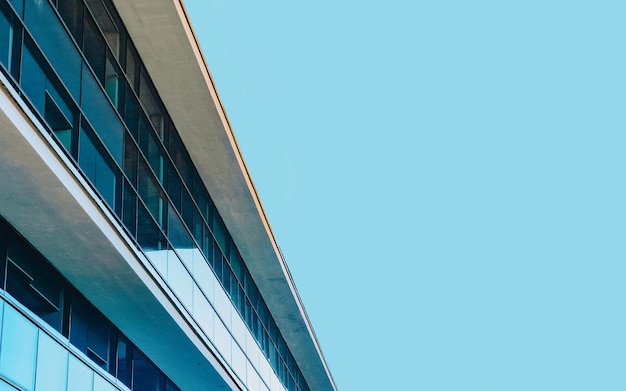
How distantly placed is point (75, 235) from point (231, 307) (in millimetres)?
12093

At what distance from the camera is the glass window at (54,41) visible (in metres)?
15.7

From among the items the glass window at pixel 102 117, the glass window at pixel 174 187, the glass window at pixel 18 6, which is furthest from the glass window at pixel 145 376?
the glass window at pixel 18 6

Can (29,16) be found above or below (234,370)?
above

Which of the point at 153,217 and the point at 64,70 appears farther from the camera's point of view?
the point at 153,217

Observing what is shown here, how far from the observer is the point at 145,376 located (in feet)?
72.2

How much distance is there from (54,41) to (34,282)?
4.46 meters

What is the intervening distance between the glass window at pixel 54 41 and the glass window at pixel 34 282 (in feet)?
10.4

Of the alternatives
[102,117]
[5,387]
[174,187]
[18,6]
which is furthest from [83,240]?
[174,187]

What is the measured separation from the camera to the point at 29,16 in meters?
15.5

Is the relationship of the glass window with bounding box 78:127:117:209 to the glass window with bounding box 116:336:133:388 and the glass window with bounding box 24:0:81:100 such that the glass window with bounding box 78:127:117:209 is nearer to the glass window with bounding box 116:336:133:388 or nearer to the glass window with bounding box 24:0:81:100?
the glass window with bounding box 24:0:81:100

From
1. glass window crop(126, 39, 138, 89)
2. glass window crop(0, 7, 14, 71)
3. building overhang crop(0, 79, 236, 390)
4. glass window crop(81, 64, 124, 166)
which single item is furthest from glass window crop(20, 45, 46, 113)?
glass window crop(126, 39, 138, 89)

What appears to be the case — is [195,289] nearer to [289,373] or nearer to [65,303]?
[65,303]

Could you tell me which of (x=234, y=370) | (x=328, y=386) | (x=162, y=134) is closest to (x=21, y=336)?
(x=162, y=134)

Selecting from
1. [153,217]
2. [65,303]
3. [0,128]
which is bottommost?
[65,303]
